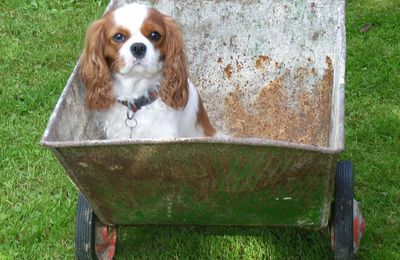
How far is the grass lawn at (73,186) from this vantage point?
11.7 feet

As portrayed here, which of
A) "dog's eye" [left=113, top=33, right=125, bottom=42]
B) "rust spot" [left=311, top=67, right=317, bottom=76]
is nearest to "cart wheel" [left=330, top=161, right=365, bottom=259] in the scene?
→ "dog's eye" [left=113, top=33, right=125, bottom=42]

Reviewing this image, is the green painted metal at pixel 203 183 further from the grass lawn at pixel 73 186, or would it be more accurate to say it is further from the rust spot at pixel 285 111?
the rust spot at pixel 285 111

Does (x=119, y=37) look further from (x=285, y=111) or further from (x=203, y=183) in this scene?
(x=285, y=111)

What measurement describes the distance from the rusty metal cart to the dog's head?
4.3 inches

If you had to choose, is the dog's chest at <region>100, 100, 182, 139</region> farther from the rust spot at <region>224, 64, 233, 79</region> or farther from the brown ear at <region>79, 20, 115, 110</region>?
the rust spot at <region>224, 64, 233, 79</region>

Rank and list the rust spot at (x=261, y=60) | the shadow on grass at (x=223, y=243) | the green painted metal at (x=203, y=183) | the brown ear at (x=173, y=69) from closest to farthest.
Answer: the green painted metal at (x=203, y=183) → the brown ear at (x=173, y=69) → the shadow on grass at (x=223, y=243) → the rust spot at (x=261, y=60)

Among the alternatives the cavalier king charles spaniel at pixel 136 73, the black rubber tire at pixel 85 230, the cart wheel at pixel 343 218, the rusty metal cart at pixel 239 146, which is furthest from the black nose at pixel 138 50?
the cart wheel at pixel 343 218

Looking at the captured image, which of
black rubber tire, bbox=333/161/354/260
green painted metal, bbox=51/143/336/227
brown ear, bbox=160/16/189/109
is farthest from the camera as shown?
brown ear, bbox=160/16/189/109

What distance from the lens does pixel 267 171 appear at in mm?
2496

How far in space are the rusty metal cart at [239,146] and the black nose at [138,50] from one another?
29 centimetres

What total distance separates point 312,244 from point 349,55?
2204 millimetres

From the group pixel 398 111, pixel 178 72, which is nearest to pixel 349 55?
pixel 398 111

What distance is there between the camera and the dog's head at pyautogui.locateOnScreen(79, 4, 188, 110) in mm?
3135

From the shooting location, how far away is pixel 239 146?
235 centimetres
